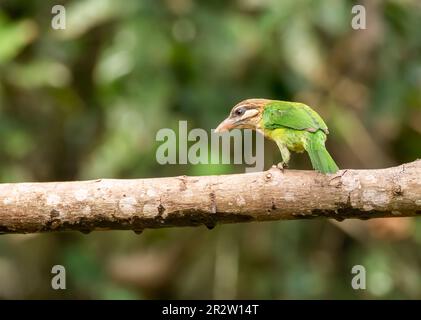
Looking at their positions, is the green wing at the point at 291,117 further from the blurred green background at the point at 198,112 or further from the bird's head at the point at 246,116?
the blurred green background at the point at 198,112

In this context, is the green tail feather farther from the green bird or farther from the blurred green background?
the blurred green background

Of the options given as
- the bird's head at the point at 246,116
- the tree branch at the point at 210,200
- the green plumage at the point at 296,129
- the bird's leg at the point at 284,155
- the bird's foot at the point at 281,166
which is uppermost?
the bird's head at the point at 246,116

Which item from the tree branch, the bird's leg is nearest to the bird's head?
the bird's leg

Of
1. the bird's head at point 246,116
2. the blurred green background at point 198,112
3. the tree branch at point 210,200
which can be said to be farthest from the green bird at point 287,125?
the blurred green background at point 198,112

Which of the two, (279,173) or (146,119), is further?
(146,119)

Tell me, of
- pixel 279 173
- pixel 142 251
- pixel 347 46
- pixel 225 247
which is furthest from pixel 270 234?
pixel 279 173

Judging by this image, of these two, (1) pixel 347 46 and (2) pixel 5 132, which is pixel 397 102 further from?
(2) pixel 5 132

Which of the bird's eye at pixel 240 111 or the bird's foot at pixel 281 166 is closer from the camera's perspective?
the bird's foot at pixel 281 166

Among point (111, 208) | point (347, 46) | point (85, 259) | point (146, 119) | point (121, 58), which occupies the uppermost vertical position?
point (347, 46)
